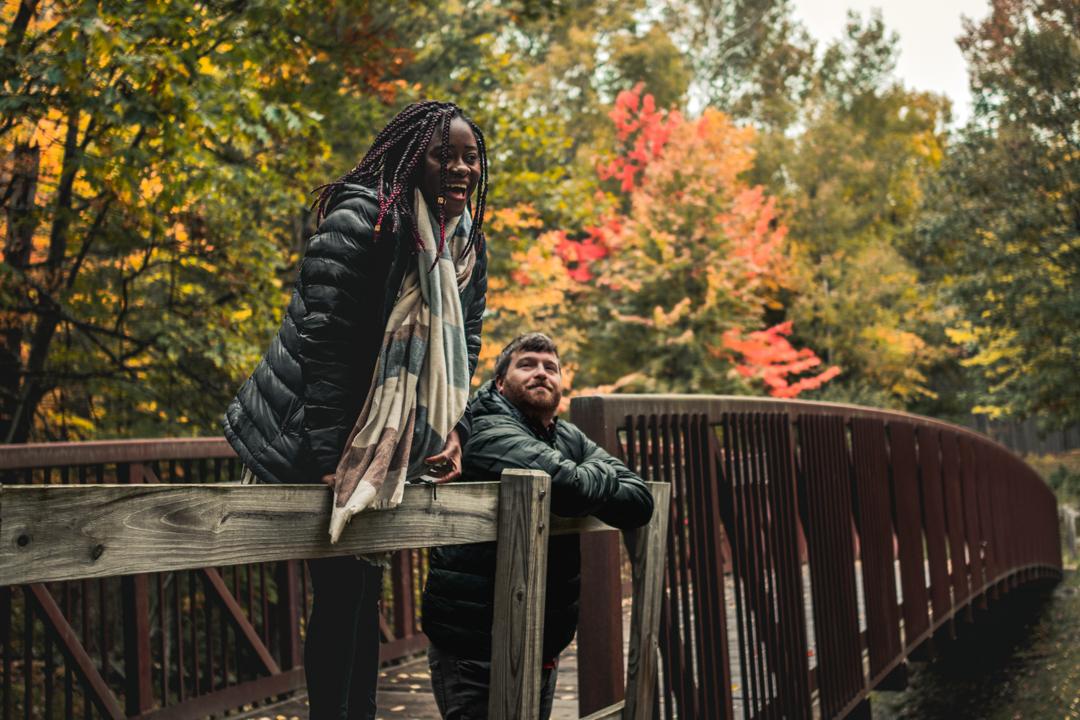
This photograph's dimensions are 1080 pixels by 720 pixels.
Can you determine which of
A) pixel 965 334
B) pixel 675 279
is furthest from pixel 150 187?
pixel 965 334

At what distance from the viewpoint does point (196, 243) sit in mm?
8555

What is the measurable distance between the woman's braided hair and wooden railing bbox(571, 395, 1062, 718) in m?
1.41

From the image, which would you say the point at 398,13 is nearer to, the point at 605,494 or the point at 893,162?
the point at 605,494

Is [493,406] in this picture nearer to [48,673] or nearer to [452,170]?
[452,170]

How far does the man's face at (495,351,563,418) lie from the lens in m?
3.03

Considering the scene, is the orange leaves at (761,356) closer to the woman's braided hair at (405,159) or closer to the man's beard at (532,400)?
the man's beard at (532,400)

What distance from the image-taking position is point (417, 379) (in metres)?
2.41

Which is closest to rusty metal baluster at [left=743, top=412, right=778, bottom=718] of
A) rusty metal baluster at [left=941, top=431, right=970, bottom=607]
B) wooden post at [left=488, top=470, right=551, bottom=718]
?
wooden post at [left=488, top=470, right=551, bottom=718]

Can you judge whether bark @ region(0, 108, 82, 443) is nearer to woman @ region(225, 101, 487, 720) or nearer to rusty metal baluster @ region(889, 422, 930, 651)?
woman @ region(225, 101, 487, 720)

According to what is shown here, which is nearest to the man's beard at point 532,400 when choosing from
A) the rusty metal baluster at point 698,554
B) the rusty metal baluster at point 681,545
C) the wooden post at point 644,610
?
the wooden post at point 644,610

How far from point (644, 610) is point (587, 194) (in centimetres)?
941

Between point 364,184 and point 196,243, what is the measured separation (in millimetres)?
6335

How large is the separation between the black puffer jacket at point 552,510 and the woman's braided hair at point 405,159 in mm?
644

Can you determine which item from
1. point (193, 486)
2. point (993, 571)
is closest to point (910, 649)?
point (993, 571)
